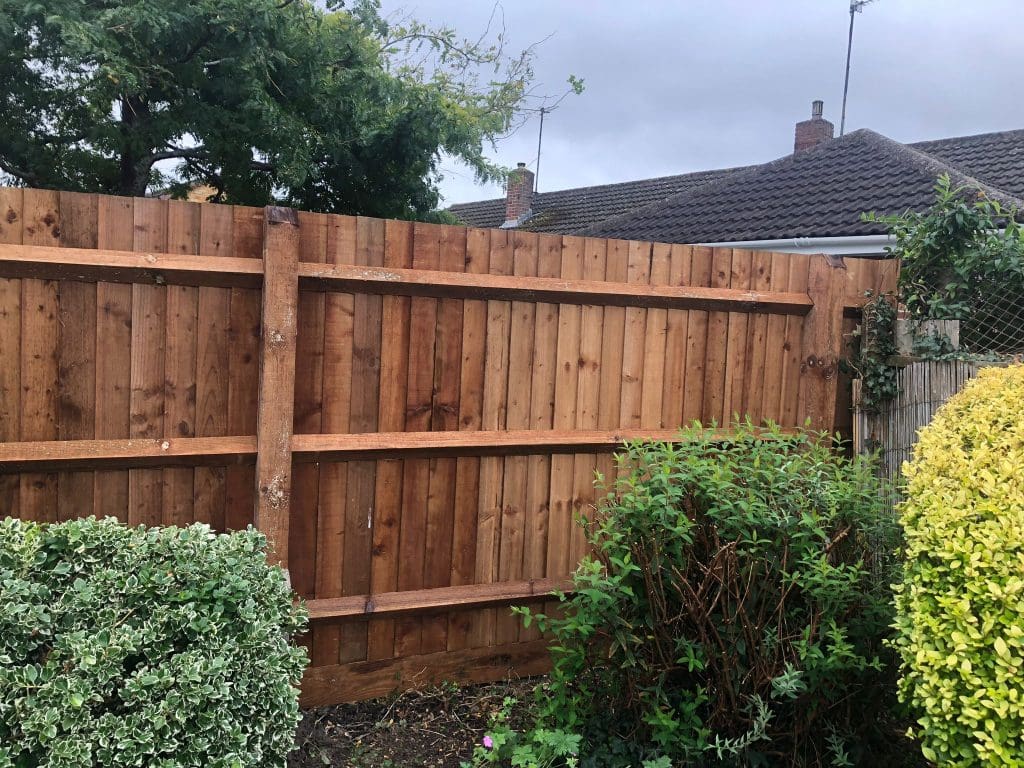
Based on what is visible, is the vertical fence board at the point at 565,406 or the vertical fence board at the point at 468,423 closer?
the vertical fence board at the point at 468,423

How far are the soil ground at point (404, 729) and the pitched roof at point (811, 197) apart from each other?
5.21 m

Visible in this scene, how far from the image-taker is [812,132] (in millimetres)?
13312

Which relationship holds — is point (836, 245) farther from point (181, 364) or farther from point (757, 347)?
point (181, 364)

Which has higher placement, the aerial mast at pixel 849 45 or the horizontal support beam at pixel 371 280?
the aerial mast at pixel 849 45

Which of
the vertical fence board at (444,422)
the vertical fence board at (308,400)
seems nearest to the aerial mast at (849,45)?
the vertical fence board at (444,422)

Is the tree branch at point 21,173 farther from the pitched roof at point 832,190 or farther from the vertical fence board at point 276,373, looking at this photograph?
the pitched roof at point 832,190

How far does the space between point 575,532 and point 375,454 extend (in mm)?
1078

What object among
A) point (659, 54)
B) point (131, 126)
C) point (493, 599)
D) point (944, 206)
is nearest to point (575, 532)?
point (493, 599)

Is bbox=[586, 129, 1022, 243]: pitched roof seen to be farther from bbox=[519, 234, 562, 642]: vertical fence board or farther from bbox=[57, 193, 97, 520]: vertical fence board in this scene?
bbox=[57, 193, 97, 520]: vertical fence board

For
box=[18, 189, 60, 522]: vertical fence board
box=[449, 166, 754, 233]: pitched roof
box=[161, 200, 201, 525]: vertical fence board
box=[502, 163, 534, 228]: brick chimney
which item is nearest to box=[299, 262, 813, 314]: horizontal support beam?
box=[161, 200, 201, 525]: vertical fence board

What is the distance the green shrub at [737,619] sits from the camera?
8.32ft

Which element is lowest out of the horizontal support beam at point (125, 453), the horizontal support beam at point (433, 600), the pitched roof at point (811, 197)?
the horizontal support beam at point (433, 600)

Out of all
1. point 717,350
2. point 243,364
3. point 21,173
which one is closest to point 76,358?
point 243,364

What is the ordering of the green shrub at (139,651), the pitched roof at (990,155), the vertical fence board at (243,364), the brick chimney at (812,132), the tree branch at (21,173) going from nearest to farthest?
the green shrub at (139,651) → the vertical fence board at (243,364) → the tree branch at (21,173) → the pitched roof at (990,155) → the brick chimney at (812,132)
